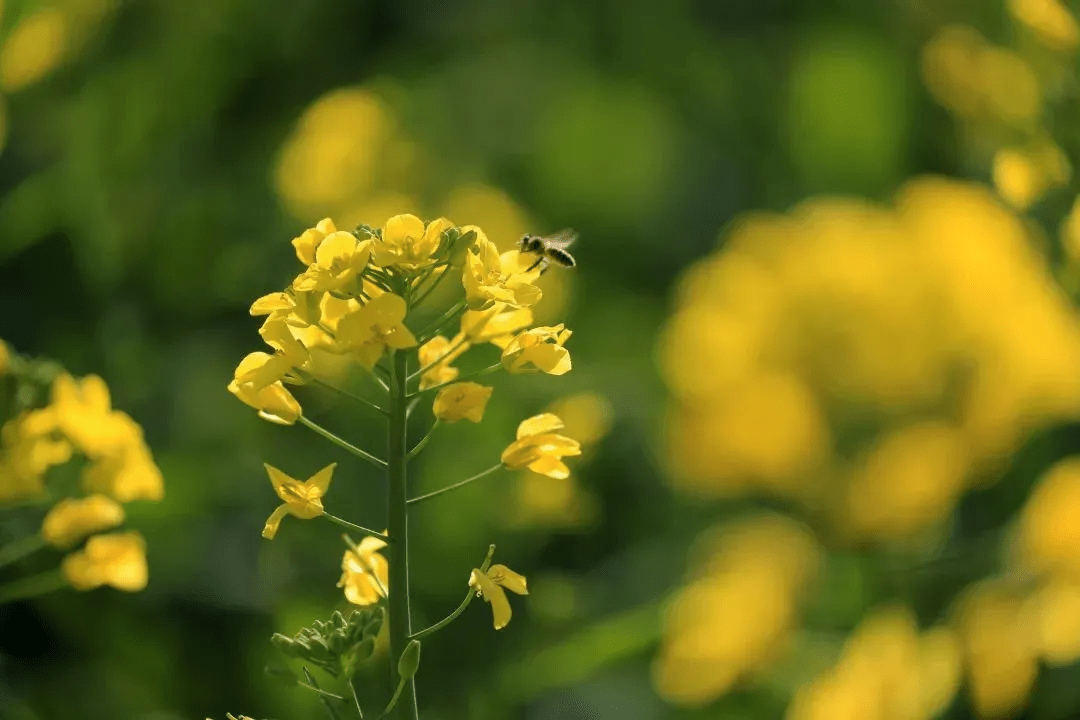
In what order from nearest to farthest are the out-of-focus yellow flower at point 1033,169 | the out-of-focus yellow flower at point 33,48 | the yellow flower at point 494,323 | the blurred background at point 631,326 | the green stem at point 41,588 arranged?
the yellow flower at point 494,323
the green stem at point 41,588
the out-of-focus yellow flower at point 1033,169
the blurred background at point 631,326
the out-of-focus yellow flower at point 33,48

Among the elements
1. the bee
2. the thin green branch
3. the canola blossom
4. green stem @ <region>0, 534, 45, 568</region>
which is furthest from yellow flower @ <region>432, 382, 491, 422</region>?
green stem @ <region>0, 534, 45, 568</region>

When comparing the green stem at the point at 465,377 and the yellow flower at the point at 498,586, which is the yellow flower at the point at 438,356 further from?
the yellow flower at the point at 498,586

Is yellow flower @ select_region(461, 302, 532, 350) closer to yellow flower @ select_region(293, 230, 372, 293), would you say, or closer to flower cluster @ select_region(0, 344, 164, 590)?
yellow flower @ select_region(293, 230, 372, 293)

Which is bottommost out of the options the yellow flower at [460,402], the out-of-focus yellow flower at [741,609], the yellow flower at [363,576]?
the out-of-focus yellow flower at [741,609]

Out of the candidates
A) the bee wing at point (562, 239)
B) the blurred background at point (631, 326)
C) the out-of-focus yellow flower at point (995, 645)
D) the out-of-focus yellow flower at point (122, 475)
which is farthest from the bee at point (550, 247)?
the out-of-focus yellow flower at point (995, 645)

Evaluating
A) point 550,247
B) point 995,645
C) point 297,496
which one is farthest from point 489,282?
point 995,645

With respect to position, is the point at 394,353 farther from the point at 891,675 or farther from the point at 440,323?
the point at 891,675
